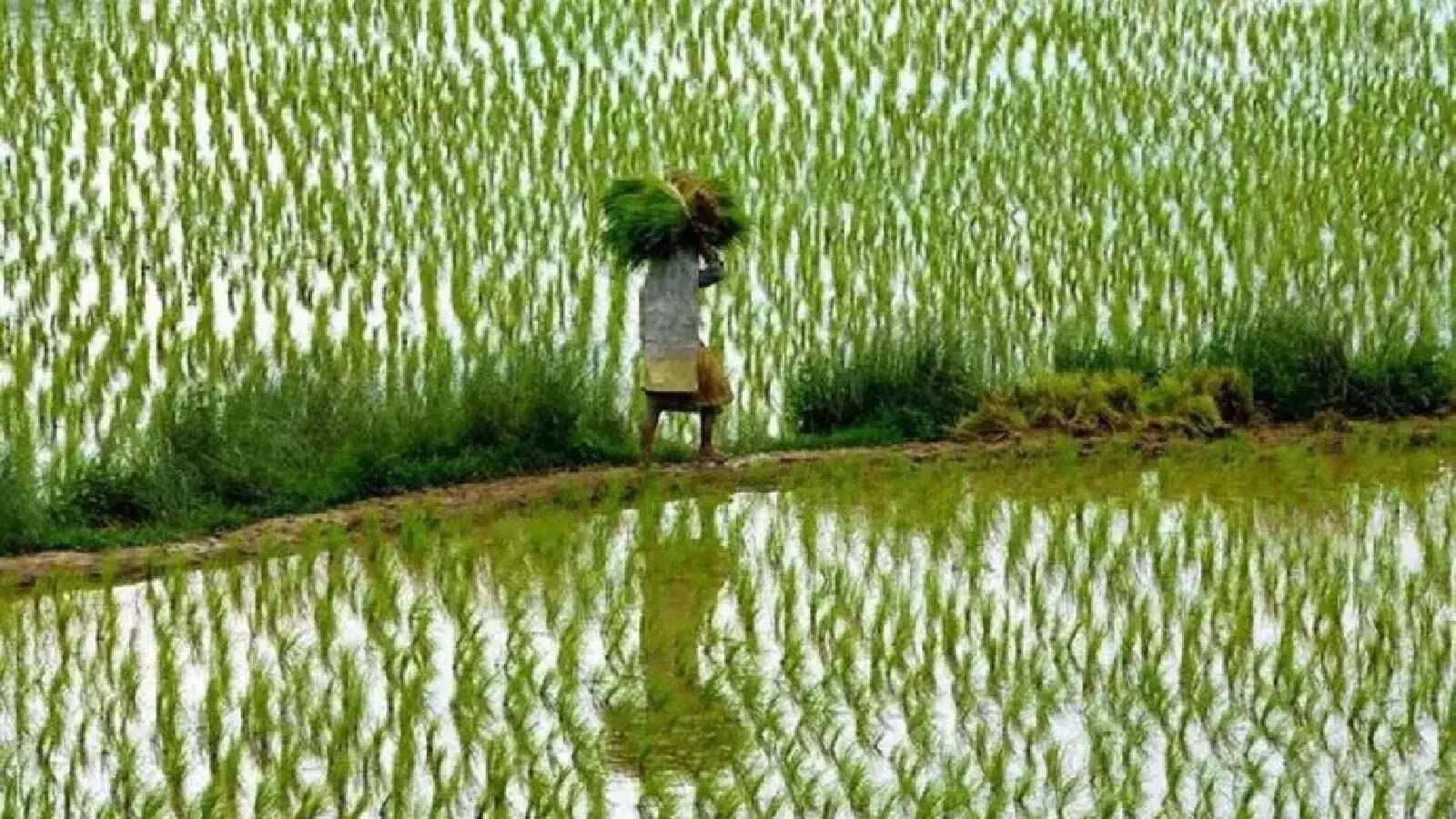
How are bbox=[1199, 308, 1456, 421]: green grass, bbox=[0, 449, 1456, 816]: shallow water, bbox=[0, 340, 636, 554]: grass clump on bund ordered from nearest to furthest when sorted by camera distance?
1. bbox=[0, 449, 1456, 816]: shallow water
2. bbox=[0, 340, 636, 554]: grass clump on bund
3. bbox=[1199, 308, 1456, 421]: green grass

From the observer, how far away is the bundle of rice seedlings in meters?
8.24

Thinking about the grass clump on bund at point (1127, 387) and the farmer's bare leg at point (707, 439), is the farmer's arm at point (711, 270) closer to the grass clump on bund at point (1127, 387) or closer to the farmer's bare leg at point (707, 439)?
the farmer's bare leg at point (707, 439)

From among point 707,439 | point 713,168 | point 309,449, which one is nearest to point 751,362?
point 707,439

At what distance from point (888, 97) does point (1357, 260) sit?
272cm

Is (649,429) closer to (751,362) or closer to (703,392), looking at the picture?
(703,392)

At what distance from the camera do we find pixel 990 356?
9258mm

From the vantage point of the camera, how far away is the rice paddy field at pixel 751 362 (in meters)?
6.13

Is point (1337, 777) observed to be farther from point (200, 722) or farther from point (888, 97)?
point (888, 97)

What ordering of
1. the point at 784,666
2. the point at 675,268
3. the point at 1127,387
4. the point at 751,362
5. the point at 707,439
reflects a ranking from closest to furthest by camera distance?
the point at 784,666 → the point at 675,268 → the point at 707,439 → the point at 1127,387 → the point at 751,362

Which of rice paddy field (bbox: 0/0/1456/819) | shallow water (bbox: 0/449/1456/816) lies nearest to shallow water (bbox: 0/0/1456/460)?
rice paddy field (bbox: 0/0/1456/819)

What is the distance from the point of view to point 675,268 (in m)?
8.34

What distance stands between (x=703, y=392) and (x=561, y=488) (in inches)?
18.7

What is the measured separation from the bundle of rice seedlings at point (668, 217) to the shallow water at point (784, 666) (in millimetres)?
705

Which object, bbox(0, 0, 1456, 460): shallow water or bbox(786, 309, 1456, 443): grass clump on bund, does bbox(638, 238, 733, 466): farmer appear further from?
bbox(786, 309, 1456, 443): grass clump on bund
